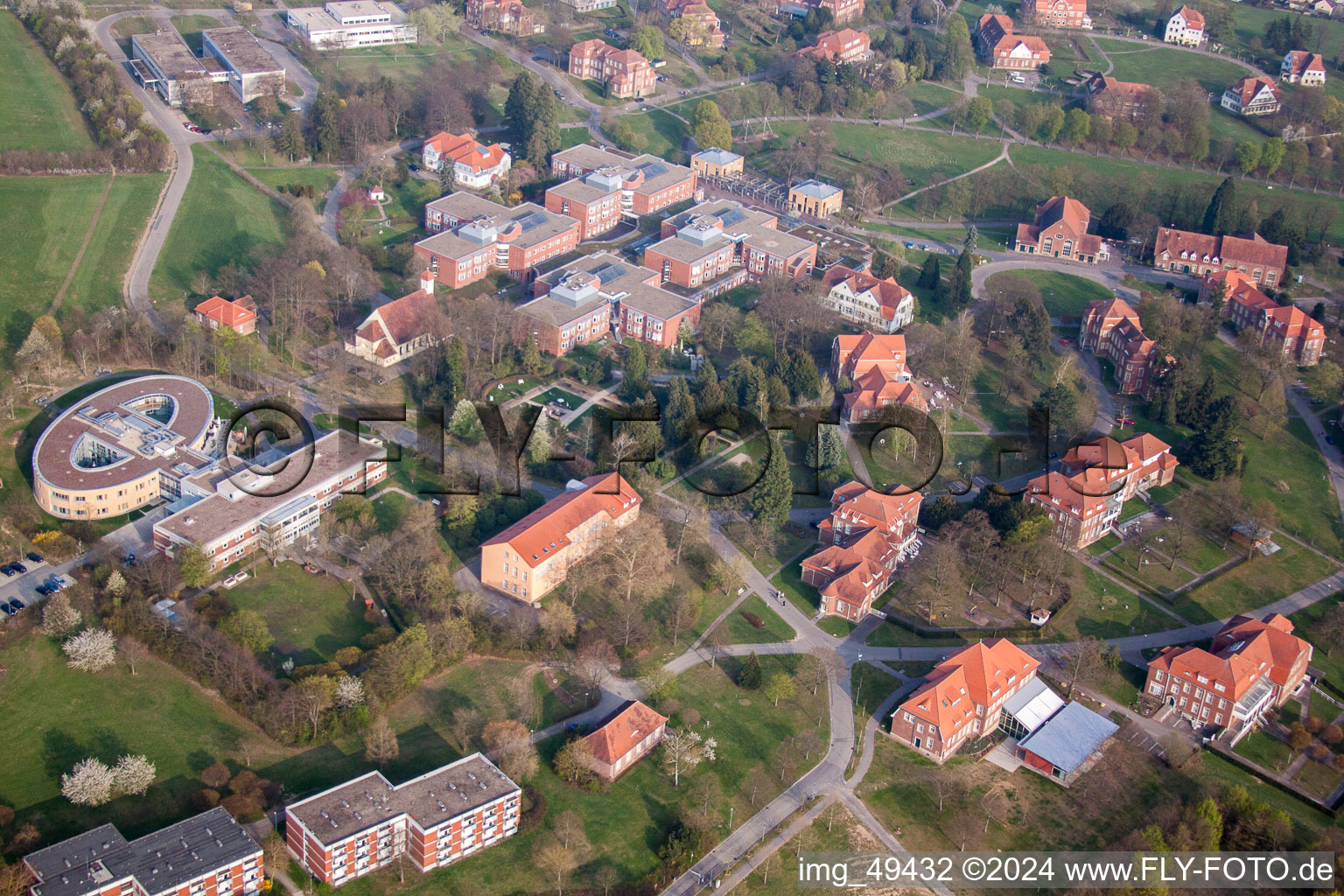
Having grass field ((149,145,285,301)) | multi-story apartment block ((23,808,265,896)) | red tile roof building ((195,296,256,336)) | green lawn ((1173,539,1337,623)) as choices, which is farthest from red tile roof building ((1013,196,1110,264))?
multi-story apartment block ((23,808,265,896))

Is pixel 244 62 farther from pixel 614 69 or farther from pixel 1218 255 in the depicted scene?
pixel 1218 255

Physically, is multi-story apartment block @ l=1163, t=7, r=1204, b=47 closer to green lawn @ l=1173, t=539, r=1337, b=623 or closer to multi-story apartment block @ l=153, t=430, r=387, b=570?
green lawn @ l=1173, t=539, r=1337, b=623

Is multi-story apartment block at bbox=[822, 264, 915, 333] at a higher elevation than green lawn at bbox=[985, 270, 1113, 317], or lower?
higher

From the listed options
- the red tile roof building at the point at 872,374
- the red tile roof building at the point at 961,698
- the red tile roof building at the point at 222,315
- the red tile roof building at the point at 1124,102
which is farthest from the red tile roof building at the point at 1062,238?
the red tile roof building at the point at 222,315

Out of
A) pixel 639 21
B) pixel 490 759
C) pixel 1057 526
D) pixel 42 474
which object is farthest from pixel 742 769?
pixel 639 21

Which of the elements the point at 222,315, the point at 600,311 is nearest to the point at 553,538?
the point at 600,311

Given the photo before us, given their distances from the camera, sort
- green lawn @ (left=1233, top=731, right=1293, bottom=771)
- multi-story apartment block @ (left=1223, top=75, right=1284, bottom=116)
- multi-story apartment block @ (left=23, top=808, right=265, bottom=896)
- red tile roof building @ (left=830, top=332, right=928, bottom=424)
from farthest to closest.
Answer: multi-story apartment block @ (left=1223, top=75, right=1284, bottom=116), red tile roof building @ (left=830, top=332, right=928, bottom=424), green lawn @ (left=1233, top=731, right=1293, bottom=771), multi-story apartment block @ (left=23, top=808, right=265, bottom=896)

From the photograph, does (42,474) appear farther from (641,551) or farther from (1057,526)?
(1057,526)
